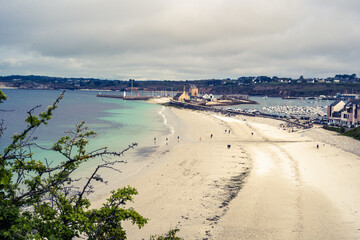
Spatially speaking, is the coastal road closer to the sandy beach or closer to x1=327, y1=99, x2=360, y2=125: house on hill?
the sandy beach

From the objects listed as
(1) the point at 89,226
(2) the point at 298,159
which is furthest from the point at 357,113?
(1) the point at 89,226

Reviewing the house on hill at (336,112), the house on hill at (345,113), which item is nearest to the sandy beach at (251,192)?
the house on hill at (345,113)

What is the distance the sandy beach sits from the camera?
51.8ft

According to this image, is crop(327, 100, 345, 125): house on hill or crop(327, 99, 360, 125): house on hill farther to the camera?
crop(327, 100, 345, 125): house on hill

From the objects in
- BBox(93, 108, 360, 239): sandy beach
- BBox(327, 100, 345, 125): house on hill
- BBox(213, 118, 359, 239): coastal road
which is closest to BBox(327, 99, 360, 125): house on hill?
BBox(327, 100, 345, 125): house on hill

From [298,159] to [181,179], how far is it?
51.9ft

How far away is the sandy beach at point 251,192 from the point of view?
1580 cm

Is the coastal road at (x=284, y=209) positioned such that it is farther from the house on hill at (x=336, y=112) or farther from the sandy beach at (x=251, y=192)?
the house on hill at (x=336, y=112)

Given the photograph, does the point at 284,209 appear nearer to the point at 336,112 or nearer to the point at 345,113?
the point at 345,113

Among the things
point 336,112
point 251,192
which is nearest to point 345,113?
point 336,112

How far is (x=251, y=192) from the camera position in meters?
21.2

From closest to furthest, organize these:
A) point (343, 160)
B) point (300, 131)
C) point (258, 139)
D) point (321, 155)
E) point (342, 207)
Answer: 1. point (342, 207)
2. point (343, 160)
3. point (321, 155)
4. point (258, 139)
5. point (300, 131)

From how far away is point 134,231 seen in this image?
1576 centimetres

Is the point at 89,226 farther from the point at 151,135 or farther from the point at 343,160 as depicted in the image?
the point at 151,135
